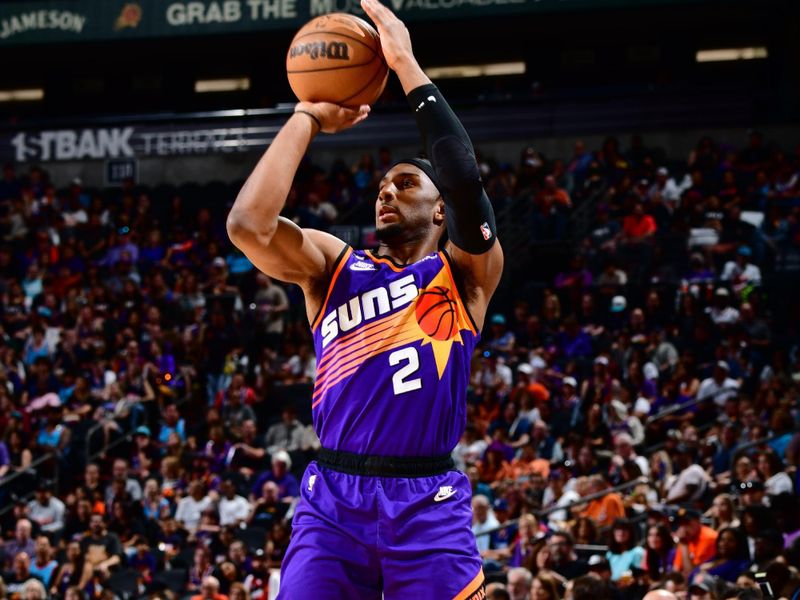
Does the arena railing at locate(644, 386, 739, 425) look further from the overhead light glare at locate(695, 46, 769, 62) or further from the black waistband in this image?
the overhead light glare at locate(695, 46, 769, 62)

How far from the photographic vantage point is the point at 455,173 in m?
4.18

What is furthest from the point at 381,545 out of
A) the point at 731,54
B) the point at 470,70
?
the point at 470,70

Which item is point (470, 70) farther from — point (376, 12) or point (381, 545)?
point (381, 545)

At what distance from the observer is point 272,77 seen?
88.4 feet

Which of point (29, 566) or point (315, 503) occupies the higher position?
point (315, 503)

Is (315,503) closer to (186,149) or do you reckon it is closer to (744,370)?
(744,370)

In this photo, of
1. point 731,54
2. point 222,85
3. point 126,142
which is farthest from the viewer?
point 222,85

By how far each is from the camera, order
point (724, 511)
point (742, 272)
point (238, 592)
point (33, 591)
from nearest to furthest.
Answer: point (724, 511) → point (238, 592) → point (33, 591) → point (742, 272)

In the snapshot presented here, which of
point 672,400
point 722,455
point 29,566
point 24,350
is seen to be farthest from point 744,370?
point 24,350

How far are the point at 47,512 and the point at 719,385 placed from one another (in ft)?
26.5

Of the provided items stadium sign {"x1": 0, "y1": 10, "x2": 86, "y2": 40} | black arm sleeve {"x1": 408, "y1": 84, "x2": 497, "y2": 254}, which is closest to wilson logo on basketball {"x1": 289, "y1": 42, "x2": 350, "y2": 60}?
black arm sleeve {"x1": 408, "y1": 84, "x2": 497, "y2": 254}

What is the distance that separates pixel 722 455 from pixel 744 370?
2.46 m

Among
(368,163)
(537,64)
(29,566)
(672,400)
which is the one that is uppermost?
(537,64)

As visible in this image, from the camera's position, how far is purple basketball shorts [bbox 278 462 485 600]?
3.91m
